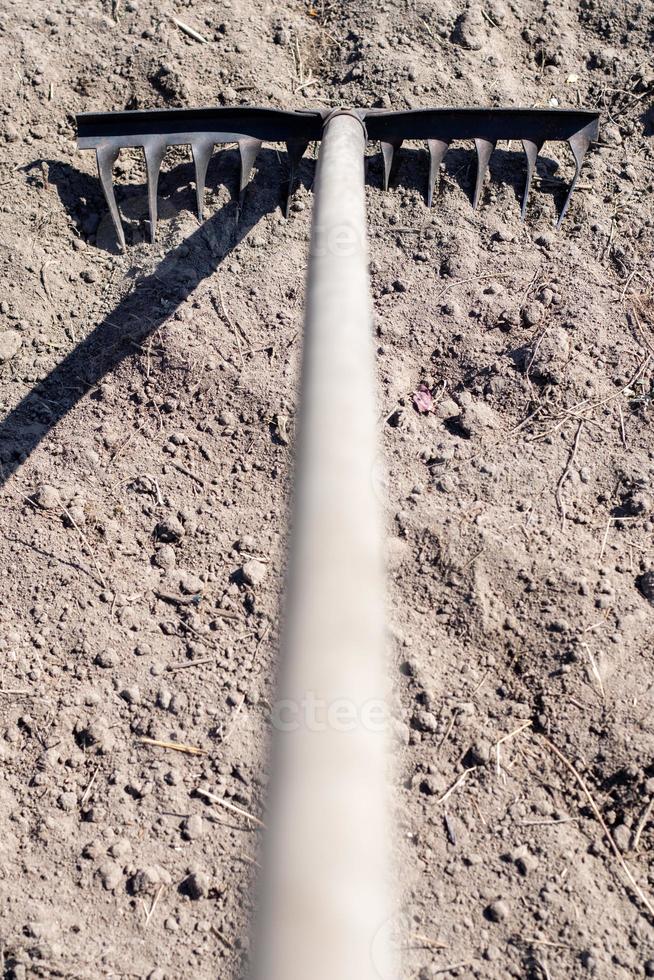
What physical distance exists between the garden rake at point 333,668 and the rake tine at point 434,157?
1.83ft

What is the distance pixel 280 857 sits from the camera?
39.6 inches

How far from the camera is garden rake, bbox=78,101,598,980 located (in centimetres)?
99

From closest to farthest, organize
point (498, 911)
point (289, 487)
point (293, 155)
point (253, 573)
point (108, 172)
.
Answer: point (498, 911) → point (253, 573) → point (289, 487) → point (108, 172) → point (293, 155)

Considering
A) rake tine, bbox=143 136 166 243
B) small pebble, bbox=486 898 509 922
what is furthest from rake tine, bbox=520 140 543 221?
small pebble, bbox=486 898 509 922

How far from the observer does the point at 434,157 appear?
2834 millimetres

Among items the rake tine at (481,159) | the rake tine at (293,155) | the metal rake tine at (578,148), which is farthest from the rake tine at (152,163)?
the metal rake tine at (578,148)

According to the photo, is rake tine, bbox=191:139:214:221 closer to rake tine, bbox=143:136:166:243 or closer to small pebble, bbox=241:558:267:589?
rake tine, bbox=143:136:166:243

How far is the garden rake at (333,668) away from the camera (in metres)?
0.99

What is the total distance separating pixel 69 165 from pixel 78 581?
5.21 feet

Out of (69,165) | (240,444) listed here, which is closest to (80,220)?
(69,165)

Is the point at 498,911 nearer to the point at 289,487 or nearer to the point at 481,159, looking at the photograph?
the point at 289,487

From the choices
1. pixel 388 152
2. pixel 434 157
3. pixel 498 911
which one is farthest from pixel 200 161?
pixel 498 911

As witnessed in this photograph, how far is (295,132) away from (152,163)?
0.50 meters

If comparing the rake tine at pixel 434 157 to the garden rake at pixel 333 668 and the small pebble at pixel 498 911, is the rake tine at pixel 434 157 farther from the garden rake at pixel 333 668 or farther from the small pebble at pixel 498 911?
the small pebble at pixel 498 911
